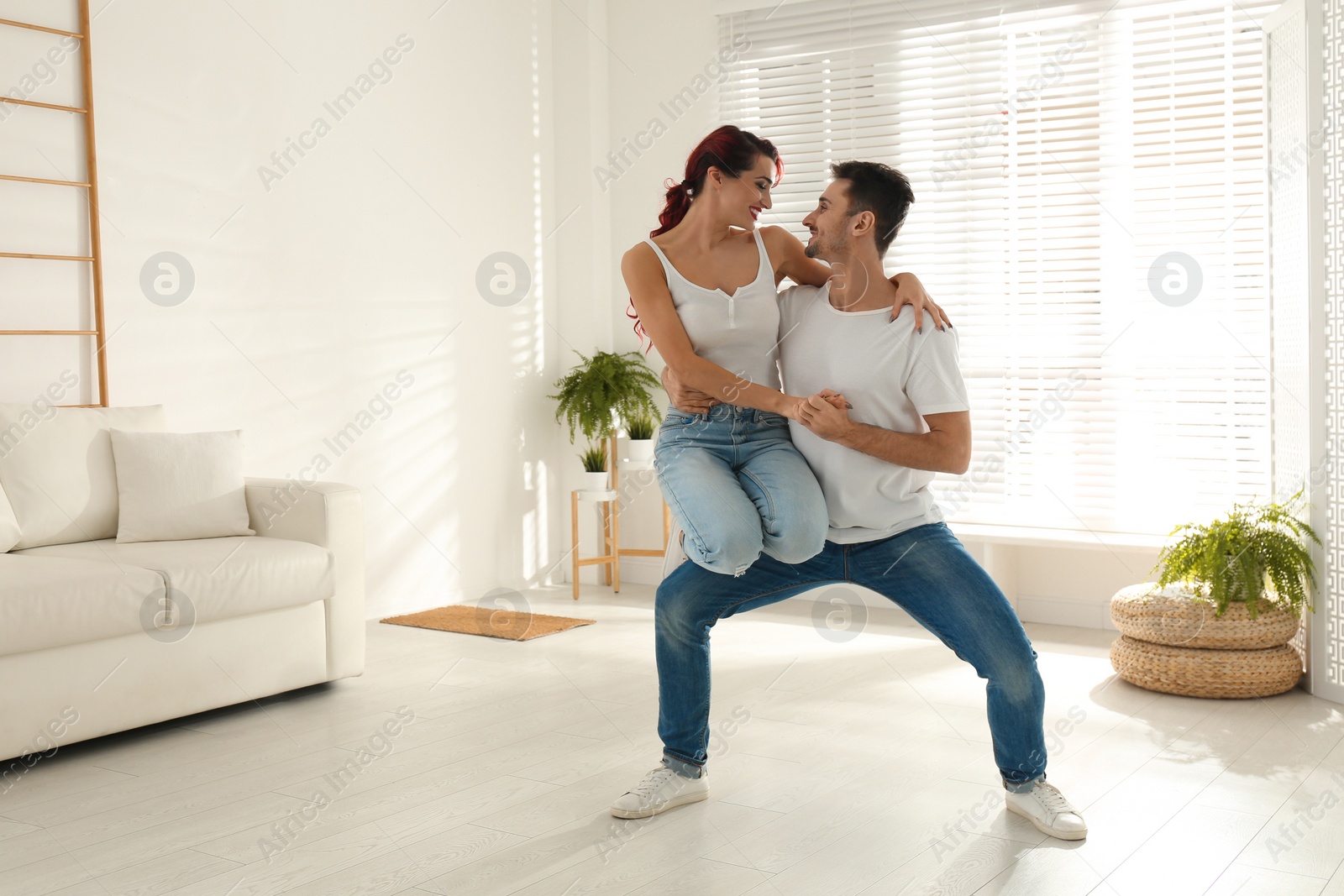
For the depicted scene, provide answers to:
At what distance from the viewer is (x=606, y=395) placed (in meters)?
5.37

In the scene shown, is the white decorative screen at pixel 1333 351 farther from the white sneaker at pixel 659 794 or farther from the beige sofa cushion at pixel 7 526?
the beige sofa cushion at pixel 7 526

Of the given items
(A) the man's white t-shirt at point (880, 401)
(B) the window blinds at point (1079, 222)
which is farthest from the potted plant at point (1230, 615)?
(A) the man's white t-shirt at point (880, 401)

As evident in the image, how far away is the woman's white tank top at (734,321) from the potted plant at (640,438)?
288 centimetres

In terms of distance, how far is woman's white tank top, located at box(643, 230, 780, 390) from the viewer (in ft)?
8.17

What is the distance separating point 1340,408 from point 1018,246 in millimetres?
1672

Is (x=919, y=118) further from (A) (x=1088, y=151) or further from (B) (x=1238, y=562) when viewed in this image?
(B) (x=1238, y=562)

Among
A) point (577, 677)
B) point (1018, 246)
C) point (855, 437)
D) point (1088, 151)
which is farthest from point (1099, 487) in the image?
point (855, 437)

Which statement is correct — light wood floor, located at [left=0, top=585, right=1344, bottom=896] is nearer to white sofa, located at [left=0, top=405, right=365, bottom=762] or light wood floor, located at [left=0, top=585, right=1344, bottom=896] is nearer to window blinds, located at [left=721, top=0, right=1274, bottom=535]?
white sofa, located at [left=0, top=405, right=365, bottom=762]

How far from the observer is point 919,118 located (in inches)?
196

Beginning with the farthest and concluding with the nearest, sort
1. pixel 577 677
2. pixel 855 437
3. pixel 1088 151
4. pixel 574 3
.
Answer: pixel 574 3 < pixel 1088 151 < pixel 577 677 < pixel 855 437

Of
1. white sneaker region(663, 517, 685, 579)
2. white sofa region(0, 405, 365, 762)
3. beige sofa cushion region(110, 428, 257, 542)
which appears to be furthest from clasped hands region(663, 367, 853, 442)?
beige sofa cushion region(110, 428, 257, 542)

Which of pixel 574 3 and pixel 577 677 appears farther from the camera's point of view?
pixel 574 3

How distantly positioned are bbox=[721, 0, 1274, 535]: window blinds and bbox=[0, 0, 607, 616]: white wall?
1479 millimetres

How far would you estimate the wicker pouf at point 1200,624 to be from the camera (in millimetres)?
3436
